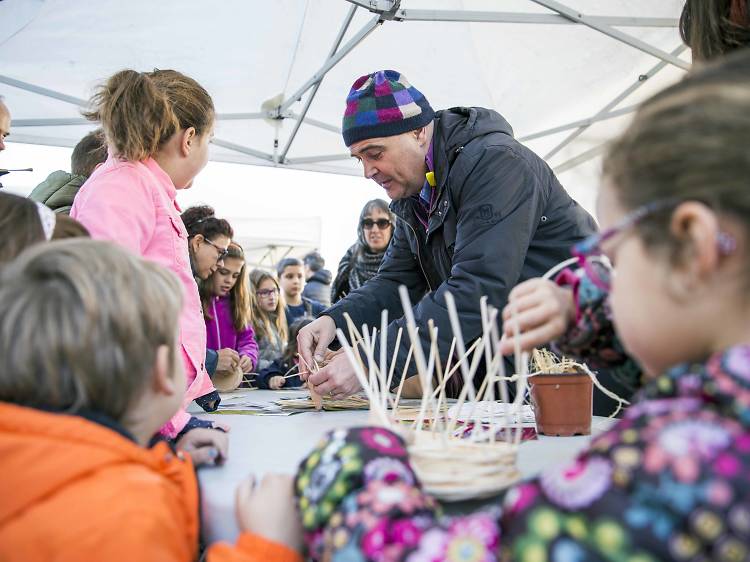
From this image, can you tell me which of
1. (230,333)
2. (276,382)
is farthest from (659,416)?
(230,333)

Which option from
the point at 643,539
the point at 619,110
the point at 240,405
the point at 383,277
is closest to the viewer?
the point at 643,539

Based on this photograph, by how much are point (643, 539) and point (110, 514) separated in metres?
0.56

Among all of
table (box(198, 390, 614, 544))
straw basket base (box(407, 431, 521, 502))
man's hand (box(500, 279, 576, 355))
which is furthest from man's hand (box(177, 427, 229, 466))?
man's hand (box(500, 279, 576, 355))

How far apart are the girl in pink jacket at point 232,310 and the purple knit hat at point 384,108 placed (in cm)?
177

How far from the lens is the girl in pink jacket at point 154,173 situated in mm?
1694

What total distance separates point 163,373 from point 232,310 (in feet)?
10.3

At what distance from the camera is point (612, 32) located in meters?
4.11

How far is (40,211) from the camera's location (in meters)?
1.23

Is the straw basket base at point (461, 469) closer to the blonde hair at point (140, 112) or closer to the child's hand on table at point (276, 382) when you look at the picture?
the blonde hair at point (140, 112)

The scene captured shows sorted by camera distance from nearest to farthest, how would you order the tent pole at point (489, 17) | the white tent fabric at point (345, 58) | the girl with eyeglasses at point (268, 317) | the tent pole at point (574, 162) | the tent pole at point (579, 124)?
the tent pole at point (489, 17), the white tent fabric at point (345, 58), the girl with eyeglasses at point (268, 317), the tent pole at point (579, 124), the tent pole at point (574, 162)

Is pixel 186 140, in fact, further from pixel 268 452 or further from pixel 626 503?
pixel 626 503

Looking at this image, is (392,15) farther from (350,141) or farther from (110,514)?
(110,514)

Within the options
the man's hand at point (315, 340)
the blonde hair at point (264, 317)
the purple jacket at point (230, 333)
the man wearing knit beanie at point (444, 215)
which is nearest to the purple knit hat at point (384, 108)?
the man wearing knit beanie at point (444, 215)

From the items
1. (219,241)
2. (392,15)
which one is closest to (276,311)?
(219,241)
